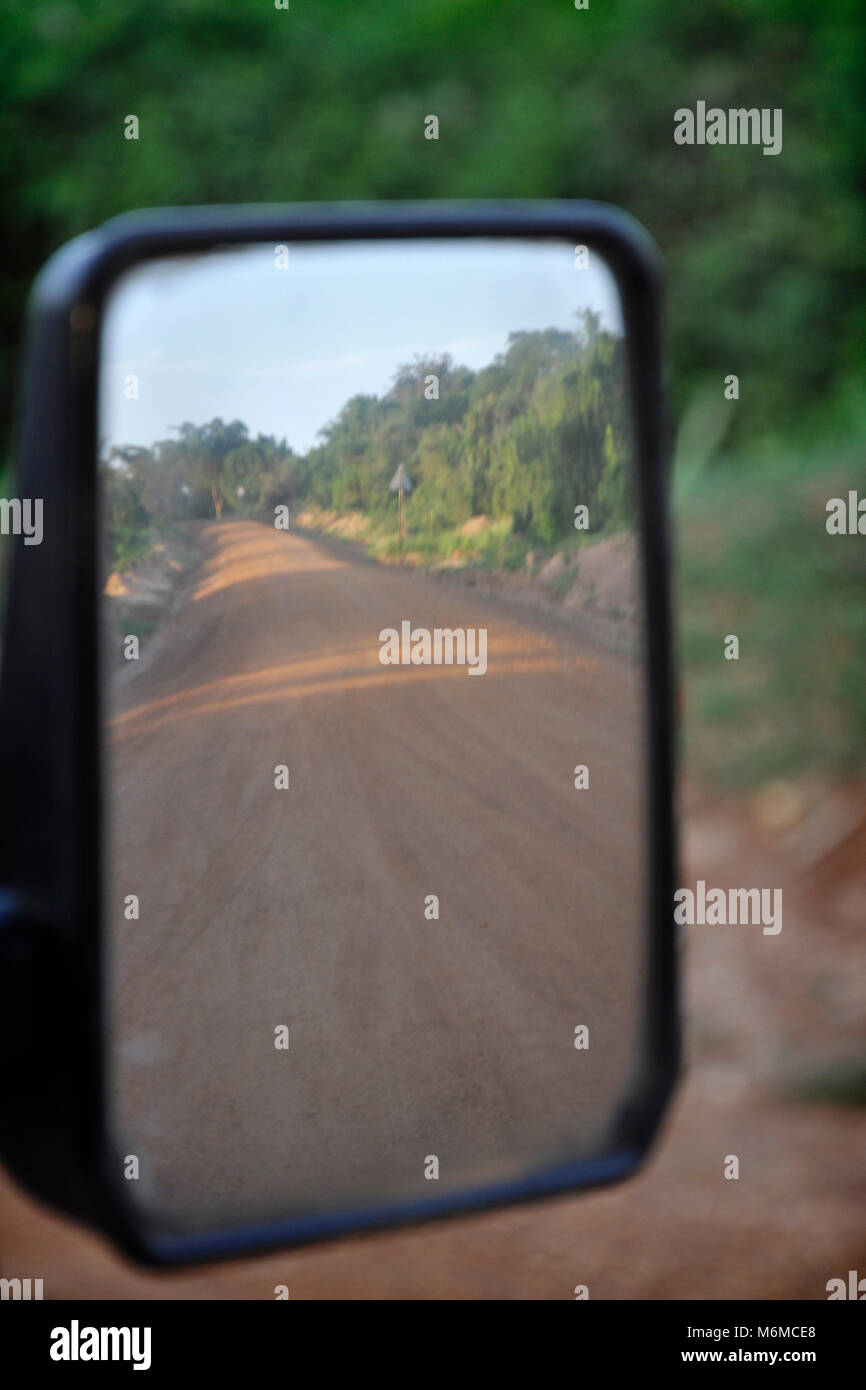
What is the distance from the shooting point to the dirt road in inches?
45.8

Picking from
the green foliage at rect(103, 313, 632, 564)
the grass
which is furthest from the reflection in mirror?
the grass

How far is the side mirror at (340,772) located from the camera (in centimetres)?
101

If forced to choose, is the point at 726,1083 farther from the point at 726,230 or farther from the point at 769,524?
the point at 726,230

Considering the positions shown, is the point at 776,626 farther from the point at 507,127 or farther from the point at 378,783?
the point at 378,783

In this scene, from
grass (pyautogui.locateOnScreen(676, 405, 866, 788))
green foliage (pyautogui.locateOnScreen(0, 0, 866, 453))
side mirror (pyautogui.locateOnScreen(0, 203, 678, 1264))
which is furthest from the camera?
green foliage (pyautogui.locateOnScreen(0, 0, 866, 453))

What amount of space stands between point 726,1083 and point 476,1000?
11.8ft

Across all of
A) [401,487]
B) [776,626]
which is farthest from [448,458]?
[776,626]

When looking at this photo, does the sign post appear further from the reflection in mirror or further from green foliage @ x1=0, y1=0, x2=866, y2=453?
green foliage @ x1=0, y1=0, x2=866, y2=453

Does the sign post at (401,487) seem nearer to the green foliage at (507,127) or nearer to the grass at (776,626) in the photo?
the grass at (776,626)

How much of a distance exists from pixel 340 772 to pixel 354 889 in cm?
11

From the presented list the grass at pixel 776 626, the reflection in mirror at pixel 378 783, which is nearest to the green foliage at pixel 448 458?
the reflection in mirror at pixel 378 783

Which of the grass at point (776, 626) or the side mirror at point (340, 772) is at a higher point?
the grass at point (776, 626)

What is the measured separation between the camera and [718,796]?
655cm

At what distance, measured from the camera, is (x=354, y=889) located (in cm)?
126
